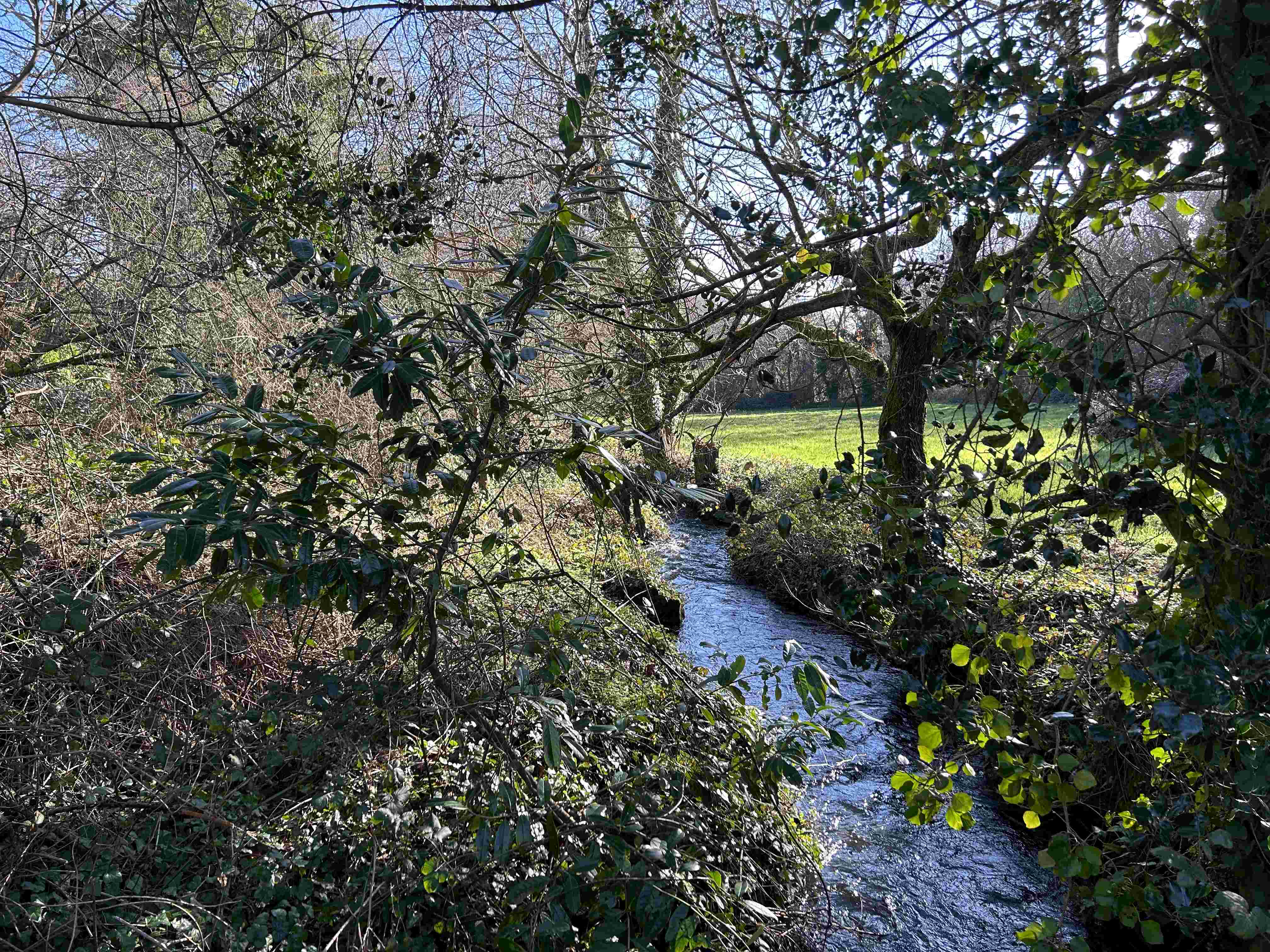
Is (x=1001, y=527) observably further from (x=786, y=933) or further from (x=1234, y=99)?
(x=786, y=933)

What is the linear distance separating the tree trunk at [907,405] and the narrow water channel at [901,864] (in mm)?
1013

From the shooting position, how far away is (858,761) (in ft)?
18.2

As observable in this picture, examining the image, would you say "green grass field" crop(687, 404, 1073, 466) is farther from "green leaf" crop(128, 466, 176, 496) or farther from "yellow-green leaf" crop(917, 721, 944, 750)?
"green leaf" crop(128, 466, 176, 496)

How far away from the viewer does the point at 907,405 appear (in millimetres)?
4676

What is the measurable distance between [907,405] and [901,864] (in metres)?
2.66

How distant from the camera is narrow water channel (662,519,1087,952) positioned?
393cm

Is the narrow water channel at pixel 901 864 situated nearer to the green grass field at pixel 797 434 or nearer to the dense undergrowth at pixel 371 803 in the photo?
the dense undergrowth at pixel 371 803

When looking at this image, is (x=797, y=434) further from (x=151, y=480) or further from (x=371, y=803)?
(x=151, y=480)

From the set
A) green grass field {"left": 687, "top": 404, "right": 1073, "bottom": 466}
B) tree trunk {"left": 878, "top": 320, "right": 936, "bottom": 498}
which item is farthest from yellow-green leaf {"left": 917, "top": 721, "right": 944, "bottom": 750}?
green grass field {"left": 687, "top": 404, "right": 1073, "bottom": 466}

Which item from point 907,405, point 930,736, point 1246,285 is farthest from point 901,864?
point 1246,285

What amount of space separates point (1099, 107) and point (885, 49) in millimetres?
930

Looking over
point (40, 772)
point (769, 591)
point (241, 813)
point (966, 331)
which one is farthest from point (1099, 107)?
point (769, 591)

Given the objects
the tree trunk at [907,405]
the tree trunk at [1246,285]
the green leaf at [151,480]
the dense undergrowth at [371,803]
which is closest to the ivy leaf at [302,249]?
the green leaf at [151,480]

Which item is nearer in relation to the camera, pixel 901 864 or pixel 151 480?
pixel 151 480
